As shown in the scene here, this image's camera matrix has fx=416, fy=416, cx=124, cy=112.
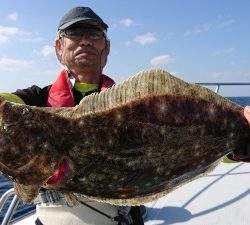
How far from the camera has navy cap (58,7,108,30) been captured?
3.59 meters

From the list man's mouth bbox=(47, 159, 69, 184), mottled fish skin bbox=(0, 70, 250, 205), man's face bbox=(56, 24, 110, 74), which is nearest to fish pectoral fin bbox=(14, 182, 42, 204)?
mottled fish skin bbox=(0, 70, 250, 205)

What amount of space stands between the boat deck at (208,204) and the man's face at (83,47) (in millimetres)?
2634

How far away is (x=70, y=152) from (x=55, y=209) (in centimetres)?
140

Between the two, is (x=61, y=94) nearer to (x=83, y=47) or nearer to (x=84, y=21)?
(x=83, y=47)

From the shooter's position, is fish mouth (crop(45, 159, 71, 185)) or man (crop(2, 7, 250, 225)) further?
man (crop(2, 7, 250, 225))

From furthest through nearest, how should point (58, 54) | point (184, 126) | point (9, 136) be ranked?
point (58, 54)
point (184, 126)
point (9, 136)

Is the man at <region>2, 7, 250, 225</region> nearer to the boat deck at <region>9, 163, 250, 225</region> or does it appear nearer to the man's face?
the man's face

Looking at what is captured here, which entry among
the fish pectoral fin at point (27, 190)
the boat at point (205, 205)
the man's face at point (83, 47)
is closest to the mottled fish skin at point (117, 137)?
the fish pectoral fin at point (27, 190)

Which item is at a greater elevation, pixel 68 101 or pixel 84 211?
pixel 68 101

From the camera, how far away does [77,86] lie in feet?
12.3

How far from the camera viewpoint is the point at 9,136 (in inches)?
89.4

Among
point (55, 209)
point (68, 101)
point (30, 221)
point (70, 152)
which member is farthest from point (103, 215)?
point (30, 221)

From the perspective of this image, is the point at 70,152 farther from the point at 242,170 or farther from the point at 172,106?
the point at 242,170

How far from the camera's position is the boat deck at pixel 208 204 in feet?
18.1
